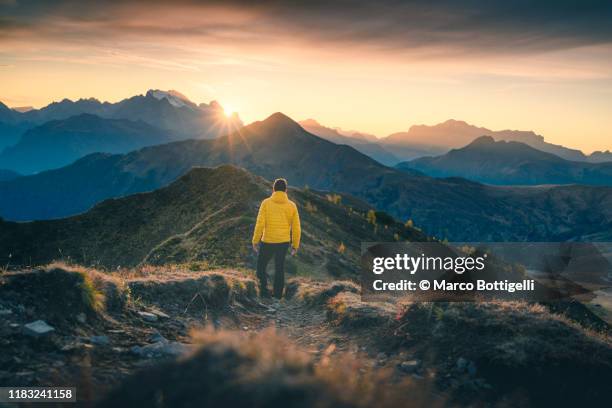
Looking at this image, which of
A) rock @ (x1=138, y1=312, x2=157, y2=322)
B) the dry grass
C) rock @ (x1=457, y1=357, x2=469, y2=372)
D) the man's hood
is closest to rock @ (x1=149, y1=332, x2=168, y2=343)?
rock @ (x1=138, y1=312, x2=157, y2=322)

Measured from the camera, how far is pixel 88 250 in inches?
1580

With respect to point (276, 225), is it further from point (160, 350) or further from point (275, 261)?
point (160, 350)

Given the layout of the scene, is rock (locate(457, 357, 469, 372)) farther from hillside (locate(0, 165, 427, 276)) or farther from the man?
hillside (locate(0, 165, 427, 276))

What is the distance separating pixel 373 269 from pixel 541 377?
2189cm

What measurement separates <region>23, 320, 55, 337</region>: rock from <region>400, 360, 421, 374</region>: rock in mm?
6330

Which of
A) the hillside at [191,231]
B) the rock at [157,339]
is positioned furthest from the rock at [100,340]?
the hillside at [191,231]

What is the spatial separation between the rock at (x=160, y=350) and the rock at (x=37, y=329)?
4.50 feet

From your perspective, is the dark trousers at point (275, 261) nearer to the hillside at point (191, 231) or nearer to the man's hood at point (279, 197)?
the man's hood at point (279, 197)

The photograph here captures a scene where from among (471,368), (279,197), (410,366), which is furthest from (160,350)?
(279,197)

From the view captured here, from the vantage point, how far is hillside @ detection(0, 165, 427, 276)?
25.1 m

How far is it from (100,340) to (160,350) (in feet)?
3.49

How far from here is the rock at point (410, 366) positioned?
8.11m

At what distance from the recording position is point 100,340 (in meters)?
7.43

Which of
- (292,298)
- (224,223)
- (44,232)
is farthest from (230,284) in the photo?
(44,232)
